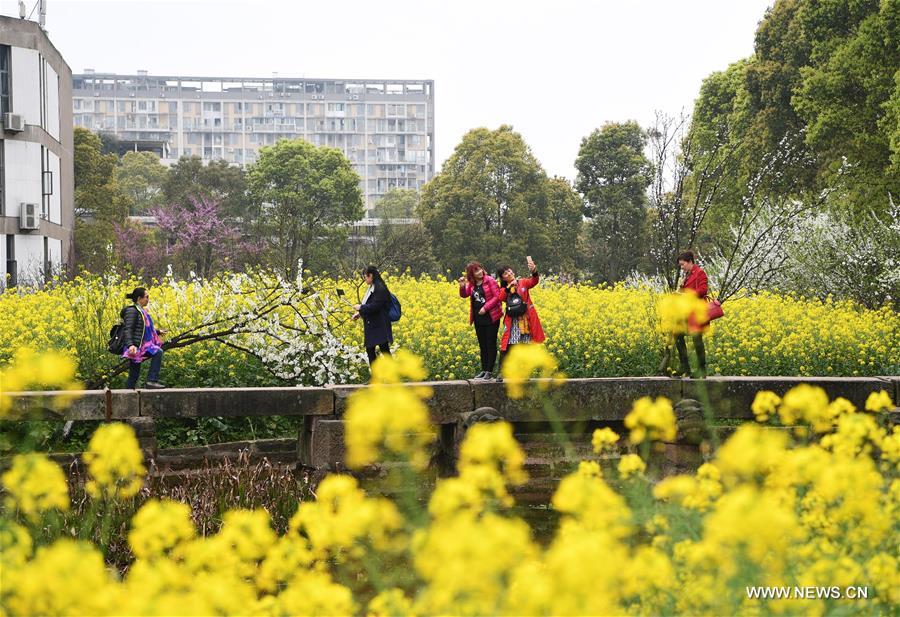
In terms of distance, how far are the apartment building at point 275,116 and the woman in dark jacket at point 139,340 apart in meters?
112

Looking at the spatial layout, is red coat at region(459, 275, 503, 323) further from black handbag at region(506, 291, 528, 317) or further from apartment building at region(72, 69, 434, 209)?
apartment building at region(72, 69, 434, 209)

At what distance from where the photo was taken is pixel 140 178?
73.2 meters

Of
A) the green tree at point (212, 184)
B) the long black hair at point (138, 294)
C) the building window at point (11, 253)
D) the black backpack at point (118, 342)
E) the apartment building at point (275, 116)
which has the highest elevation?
the apartment building at point (275, 116)

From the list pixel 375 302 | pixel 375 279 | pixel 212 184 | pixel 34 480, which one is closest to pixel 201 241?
pixel 212 184

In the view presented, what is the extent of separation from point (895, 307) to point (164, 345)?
12.4 m

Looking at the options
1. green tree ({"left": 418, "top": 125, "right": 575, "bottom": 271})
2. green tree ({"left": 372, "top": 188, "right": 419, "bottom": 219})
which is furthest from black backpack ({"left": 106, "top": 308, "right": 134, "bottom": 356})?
green tree ({"left": 372, "top": 188, "right": 419, "bottom": 219})

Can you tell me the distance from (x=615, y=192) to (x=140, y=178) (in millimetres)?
40993

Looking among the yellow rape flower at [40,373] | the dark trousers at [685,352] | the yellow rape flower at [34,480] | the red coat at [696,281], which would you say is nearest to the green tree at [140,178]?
the yellow rape flower at [40,373]

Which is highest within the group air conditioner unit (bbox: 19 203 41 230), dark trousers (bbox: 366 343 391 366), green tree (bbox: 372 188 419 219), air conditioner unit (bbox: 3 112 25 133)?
green tree (bbox: 372 188 419 219)

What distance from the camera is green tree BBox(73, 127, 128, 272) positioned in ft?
122

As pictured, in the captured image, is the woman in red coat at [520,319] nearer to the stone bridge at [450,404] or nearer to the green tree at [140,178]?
the stone bridge at [450,404]

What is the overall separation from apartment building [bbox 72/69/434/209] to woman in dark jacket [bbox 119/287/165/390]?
367 feet

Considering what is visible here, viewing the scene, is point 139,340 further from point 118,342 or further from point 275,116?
point 275,116

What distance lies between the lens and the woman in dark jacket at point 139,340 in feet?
Answer: 32.1
